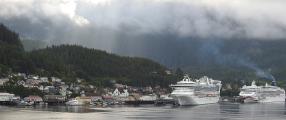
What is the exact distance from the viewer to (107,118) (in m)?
120

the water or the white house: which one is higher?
the white house

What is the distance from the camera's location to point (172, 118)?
123 metres

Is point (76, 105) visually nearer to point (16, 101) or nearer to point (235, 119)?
point (16, 101)

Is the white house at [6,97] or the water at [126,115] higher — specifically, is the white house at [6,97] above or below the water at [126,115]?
above

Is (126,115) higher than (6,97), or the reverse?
(6,97)

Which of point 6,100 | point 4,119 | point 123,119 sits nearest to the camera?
point 4,119

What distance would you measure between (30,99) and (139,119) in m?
82.8

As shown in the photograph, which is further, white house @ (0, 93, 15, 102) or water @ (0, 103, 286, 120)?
white house @ (0, 93, 15, 102)

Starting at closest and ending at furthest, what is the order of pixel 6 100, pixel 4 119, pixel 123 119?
1. pixel 4 119
2. pixel 123 119
3. pixel 6 100

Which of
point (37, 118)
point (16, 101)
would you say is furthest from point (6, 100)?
point (37, 118)

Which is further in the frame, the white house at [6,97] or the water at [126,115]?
the white house at [6,97]

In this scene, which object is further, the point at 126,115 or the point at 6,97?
the point at 6,97

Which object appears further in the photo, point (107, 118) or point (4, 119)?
point (107, 118)

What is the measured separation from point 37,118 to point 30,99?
78950 mm
